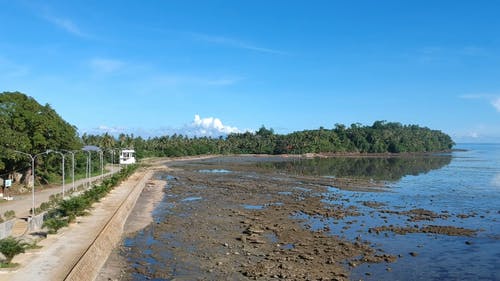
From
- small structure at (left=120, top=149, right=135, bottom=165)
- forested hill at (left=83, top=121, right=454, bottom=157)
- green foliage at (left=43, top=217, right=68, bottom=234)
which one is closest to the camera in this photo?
green foliage at (left=43, top=217, right=68, bottom=234)

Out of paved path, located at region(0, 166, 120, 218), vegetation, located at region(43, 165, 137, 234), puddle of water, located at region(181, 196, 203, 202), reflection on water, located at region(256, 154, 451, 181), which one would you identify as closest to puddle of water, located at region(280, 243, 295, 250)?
vegetation, located at region(43, 165, 137, 234)

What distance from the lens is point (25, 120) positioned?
4691 centimetres

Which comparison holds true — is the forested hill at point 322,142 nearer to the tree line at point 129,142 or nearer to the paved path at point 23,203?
the tree line at point 129,142

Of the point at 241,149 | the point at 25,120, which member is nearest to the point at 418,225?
the point at 25,120

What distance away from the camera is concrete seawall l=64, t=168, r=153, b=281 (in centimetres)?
1842

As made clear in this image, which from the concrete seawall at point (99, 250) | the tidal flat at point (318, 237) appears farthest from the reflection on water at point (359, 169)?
the concrete seawall at point (99, 250)

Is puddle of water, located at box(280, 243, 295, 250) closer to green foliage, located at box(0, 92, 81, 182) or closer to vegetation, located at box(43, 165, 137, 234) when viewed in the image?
vegetation, located at box(43, 165, 137, 234)

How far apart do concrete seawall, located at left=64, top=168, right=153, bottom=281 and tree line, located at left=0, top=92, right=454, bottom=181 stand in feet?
48.8

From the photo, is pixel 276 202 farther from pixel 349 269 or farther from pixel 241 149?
pixel 241 149

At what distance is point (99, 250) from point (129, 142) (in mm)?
104146

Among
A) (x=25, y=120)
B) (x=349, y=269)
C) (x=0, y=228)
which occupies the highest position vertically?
(x=25, y=120)

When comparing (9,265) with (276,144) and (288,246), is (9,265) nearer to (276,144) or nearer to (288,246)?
(288,246)

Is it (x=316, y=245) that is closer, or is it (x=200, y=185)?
(x=316, y=245)

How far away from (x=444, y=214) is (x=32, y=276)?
109 ft
